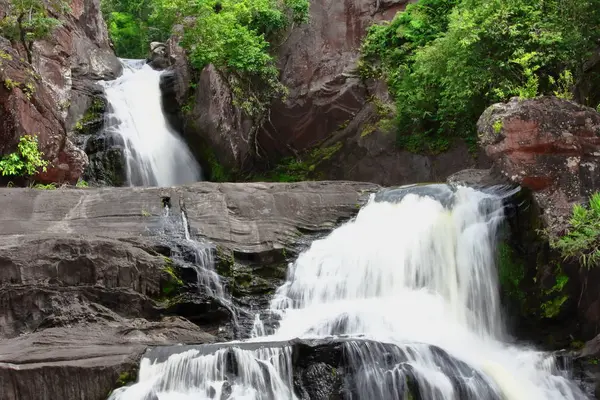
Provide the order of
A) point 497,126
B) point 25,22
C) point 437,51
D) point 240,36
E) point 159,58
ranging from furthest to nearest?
→ 1. point 159,58
2. point 240,36
3. point 25,22
4. point 437,51
5. point 497,126

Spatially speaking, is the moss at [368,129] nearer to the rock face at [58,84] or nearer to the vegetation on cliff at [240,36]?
the vegetation on cliff at [240,36]

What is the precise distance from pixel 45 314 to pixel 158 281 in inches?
77.3

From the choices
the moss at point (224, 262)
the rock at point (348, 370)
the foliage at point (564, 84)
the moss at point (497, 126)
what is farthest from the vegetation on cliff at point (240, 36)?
the rock at point (348, 370)

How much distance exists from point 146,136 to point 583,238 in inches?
589

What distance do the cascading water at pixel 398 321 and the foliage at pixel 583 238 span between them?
1523 mm

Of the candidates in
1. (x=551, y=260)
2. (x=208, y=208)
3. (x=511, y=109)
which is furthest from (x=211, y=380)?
(x=511, y=109)

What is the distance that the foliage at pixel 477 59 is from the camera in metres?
13.4

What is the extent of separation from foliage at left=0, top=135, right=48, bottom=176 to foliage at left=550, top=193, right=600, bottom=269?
37.8ft

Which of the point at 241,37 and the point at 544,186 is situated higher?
the point at 241,37

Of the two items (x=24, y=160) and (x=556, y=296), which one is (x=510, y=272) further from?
(x=24, y=160)

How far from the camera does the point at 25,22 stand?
1689cm

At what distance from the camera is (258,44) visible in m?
20.3

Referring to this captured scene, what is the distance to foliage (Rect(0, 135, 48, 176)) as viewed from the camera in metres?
14.2

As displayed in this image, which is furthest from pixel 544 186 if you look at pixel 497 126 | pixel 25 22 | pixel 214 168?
pixel 25 22
